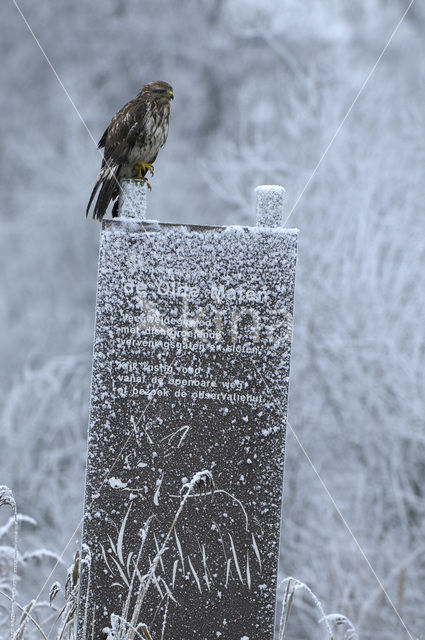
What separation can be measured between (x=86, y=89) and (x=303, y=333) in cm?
478

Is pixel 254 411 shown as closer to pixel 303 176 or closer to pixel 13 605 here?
pixel 13 605

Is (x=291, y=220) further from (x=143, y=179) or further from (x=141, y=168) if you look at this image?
(x=143, y=179)

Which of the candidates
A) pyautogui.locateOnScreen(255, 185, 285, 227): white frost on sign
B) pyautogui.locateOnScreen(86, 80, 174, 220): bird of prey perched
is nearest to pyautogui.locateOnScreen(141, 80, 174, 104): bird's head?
pyautogui.locateOnScreen(86, 80, 174, 220): bird of prey perched

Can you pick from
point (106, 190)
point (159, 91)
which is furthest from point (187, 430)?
point (159, 91)

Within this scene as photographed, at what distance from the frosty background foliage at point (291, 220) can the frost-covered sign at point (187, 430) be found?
2465 mm

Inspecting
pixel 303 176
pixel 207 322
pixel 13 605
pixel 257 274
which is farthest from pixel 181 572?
pixel 303 176

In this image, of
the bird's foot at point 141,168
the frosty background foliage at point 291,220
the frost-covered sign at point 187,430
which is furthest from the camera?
the frosty background foliage at point 291,220

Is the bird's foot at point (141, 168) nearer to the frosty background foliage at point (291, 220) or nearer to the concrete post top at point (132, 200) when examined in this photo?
the concrete post top at point (132, 200)

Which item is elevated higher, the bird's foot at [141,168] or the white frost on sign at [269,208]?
the bird's foot at [141,168]

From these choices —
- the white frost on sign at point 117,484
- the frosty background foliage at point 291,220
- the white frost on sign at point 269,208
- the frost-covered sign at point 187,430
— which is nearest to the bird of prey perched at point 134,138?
the frost-covered sign at point 187,430

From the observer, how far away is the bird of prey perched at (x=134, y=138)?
285cm

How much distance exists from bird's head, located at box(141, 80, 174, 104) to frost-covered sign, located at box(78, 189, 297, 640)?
0.57 m

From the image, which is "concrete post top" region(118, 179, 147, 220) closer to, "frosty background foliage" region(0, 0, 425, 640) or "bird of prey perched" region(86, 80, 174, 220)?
"bird of prey perched" region(86, 80, 174, 220)

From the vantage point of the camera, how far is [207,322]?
257 cm
